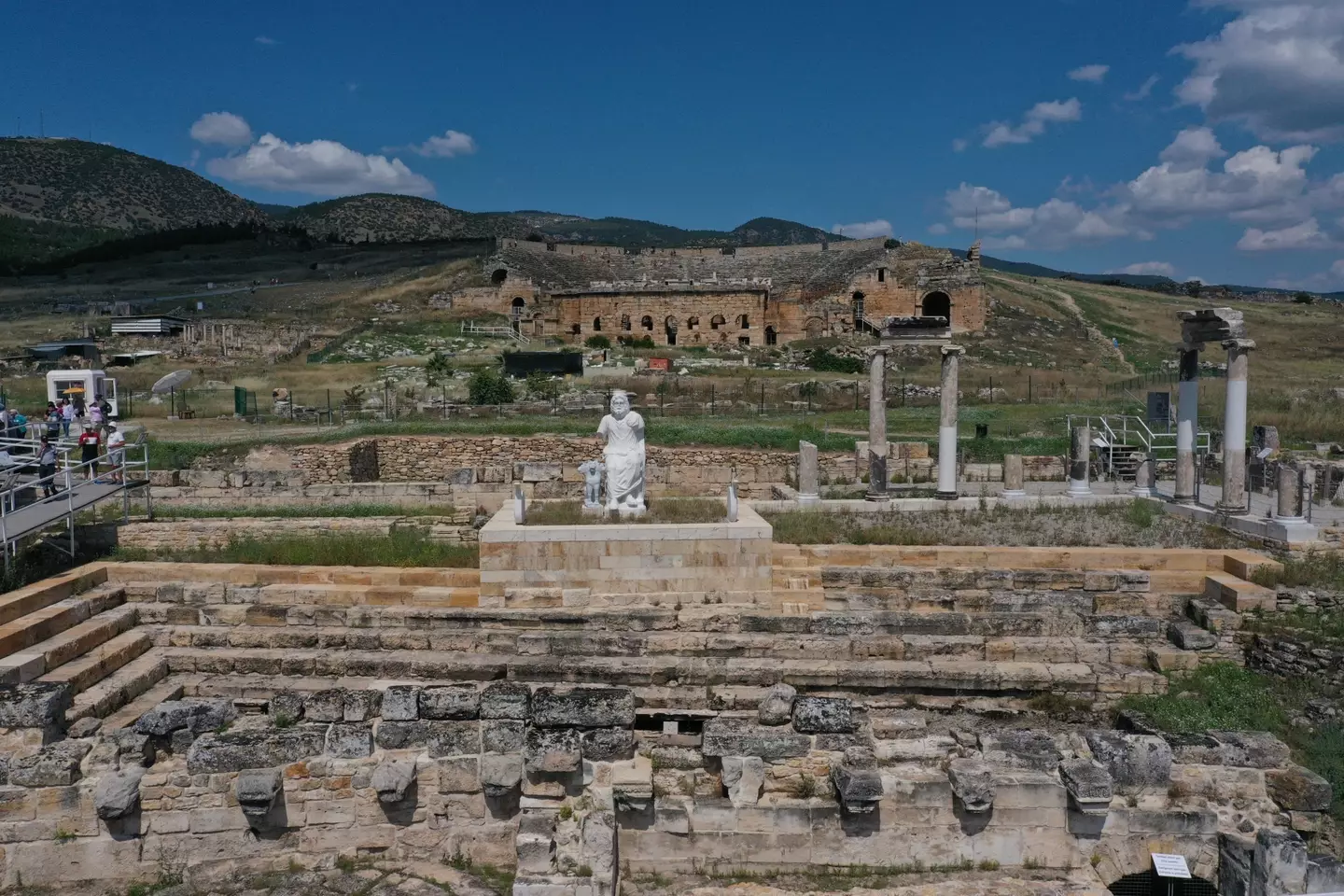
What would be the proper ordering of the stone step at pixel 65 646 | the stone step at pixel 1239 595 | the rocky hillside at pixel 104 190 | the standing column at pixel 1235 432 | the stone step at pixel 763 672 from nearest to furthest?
the stone step at pixel 65 646 → the stone step at pixel 763 672 → the stone step at pixel 1239 595 → the standing column at pixel 1235 432 → the rocky hillside at pixel 104 190

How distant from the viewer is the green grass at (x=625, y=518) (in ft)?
40.4

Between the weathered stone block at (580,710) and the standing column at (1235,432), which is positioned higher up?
the standing column at (1235,432)

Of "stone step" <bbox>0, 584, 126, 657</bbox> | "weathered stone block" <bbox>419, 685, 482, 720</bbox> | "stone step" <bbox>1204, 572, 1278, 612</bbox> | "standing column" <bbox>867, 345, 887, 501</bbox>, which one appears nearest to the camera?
"weathered stone block" <bbox>419, 685, 482, 720</bbox>

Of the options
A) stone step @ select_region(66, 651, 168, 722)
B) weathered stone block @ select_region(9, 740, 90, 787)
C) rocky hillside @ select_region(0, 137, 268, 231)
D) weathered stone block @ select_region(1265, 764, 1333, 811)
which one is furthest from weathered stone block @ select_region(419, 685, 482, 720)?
rocky hillside @ select_region(0, 137, 268, 231)

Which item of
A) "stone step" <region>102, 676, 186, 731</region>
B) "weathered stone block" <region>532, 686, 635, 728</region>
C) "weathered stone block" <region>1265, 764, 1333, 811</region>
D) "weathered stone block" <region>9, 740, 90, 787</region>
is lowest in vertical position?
"stone step" <region>102, 676, 186, 731</region>

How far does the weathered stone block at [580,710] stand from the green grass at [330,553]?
5991 mm

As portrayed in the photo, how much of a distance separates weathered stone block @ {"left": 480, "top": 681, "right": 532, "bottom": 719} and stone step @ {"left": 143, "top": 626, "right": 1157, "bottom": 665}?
10.9 ft

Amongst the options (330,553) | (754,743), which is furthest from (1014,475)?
(330,553)

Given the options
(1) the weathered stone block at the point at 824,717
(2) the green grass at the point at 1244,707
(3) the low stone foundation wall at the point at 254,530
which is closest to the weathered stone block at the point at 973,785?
(1) the weathered stone block at the point at 824,717

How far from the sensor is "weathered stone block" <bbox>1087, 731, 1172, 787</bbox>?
648cm

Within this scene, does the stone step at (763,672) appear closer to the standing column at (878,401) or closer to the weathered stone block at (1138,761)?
the weathered stone block at (1138,761)

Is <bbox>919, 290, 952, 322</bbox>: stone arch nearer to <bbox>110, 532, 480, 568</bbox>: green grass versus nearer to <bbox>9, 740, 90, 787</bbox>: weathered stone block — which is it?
<bbox>110, 532, 480, 568</bbox>: green grass

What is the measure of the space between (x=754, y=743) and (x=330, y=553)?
824 cm

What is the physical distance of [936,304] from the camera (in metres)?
55.2
